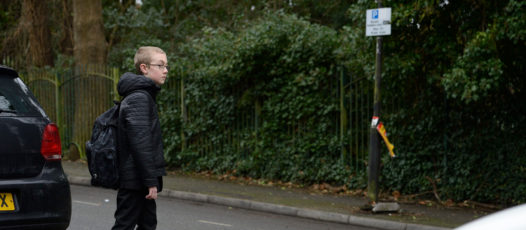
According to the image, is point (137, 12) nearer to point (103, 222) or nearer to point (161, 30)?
point (161, 30)

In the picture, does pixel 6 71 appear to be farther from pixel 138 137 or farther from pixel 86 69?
pixel 86 69

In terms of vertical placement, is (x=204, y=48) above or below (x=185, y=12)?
below

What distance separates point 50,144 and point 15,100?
0.45 meters

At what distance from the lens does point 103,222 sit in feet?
26.2

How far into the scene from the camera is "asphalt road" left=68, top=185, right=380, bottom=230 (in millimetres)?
8008

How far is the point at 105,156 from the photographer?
4609 millimetres

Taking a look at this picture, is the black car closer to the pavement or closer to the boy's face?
the boy's face

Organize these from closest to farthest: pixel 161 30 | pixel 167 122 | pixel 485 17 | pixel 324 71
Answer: pixel 485 17
pixel 324 71
pixel 167 122
pixel 161 30

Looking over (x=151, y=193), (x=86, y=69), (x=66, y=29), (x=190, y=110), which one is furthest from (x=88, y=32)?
(x=151, y=193)

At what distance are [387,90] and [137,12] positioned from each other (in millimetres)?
11117

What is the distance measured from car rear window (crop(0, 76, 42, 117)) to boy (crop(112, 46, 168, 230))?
3.41 feet

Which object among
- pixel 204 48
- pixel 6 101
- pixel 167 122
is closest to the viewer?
pixel 6 101

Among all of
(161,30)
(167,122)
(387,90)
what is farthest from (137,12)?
(387,90)

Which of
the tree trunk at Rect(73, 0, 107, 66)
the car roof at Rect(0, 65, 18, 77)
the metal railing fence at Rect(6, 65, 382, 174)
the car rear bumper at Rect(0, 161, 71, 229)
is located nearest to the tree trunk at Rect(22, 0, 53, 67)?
the metal railing fence at Rect(6, 65, 382, 174)
